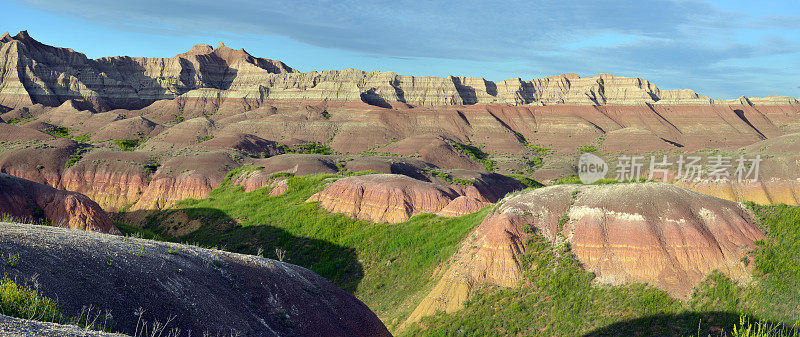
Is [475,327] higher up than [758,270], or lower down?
lower down

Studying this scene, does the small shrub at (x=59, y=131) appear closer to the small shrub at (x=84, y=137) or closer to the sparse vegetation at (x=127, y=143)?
the small shrub at (x=84, y=137)

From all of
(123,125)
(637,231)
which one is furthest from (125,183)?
(637,231)

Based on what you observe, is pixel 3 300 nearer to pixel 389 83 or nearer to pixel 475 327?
pixel 475 327

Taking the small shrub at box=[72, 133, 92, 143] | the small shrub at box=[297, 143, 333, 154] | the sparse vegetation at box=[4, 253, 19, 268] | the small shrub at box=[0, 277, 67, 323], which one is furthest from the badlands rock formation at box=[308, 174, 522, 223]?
the small shrub at box=[72, 133, 92, 143]

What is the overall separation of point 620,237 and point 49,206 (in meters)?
40.2

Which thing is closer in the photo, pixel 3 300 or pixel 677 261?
pixel 3 300

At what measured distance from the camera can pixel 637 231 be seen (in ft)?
89.7

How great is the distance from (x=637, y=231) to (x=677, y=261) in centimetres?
237

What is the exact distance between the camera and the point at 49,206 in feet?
128

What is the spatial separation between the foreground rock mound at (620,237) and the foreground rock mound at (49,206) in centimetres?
2672

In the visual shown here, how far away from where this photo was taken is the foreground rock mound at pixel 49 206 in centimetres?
3728

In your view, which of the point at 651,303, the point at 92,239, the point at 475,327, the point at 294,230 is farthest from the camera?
the point at 294,230

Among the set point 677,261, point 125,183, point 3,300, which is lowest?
point 125,183
